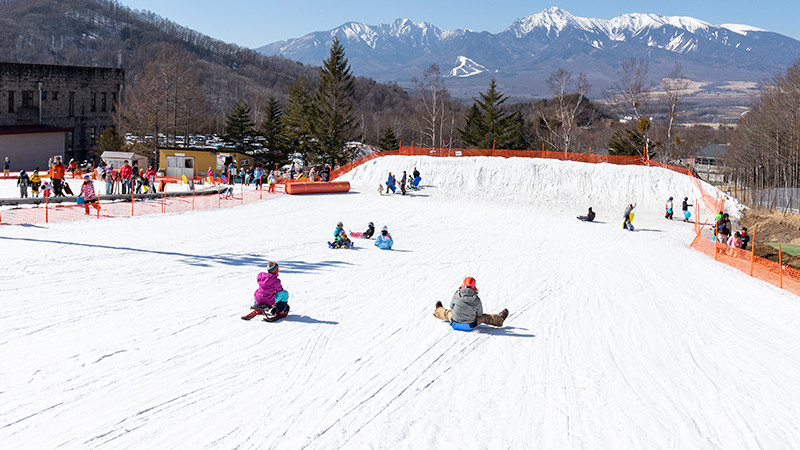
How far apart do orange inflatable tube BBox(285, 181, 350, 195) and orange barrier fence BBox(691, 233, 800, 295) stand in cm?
1817

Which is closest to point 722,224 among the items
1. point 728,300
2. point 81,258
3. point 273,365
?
point 728,300

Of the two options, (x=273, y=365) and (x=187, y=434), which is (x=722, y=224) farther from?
(x=187, y=434)

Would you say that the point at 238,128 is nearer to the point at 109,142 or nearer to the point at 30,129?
the point at 109,142

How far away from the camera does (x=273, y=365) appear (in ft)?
26.3

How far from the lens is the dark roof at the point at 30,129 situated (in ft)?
157

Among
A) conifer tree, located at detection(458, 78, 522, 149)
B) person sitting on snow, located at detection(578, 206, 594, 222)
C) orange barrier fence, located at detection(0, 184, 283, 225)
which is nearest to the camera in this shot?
orange barrier fence, located at detection(0, 184, 283, 225)

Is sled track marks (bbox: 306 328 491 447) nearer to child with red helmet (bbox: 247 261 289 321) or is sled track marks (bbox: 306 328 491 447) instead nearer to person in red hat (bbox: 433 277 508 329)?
person in red hat (bbox: 433 277 508 329)

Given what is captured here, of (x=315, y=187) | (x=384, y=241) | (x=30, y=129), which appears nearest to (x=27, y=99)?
(x=30, y=129)

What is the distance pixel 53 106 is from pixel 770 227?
60.3 metres

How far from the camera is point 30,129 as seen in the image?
50.2m

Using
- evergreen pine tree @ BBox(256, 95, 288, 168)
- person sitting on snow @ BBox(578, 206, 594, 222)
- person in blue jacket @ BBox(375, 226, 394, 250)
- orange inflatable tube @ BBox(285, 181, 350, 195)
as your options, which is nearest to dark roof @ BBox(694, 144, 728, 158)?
evergreen pine tree @ BBox(256, 95, 288, 168)

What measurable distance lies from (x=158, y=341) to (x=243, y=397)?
249 centimetres

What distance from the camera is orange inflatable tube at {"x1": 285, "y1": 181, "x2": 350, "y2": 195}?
31.0 metres

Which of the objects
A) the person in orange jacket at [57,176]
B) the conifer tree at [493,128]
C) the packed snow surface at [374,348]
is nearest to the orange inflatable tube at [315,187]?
the person in orange jacket at [57,176]
